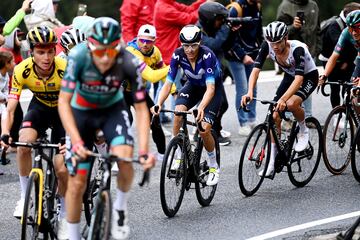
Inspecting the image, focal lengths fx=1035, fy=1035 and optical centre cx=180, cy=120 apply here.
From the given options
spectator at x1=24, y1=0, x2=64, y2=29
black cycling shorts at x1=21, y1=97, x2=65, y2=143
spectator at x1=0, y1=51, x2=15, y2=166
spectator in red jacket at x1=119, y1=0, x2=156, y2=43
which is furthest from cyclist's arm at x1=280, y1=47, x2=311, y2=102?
spectator at x1=24, y1=0, x2=64, y2=29

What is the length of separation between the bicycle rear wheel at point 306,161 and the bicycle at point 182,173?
1218 millimetres

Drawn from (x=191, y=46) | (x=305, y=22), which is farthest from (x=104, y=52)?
(x=305, y=22)

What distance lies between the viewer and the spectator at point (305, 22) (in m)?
15.1

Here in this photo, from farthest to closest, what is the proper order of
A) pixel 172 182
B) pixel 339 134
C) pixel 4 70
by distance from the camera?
pixel 4 70, pixel 339 134, pixel 172 182

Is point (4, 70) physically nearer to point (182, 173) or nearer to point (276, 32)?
point (182, 173)

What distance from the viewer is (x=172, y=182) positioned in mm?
10438

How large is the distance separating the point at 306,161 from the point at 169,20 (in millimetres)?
3551

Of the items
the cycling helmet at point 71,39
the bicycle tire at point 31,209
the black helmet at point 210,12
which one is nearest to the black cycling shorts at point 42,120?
the bicycle tire at point 31,209

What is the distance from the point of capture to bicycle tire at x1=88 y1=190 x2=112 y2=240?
7.94 metres

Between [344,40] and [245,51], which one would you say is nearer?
[344,40]

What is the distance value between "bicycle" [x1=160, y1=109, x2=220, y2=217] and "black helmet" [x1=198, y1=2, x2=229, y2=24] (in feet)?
10.6

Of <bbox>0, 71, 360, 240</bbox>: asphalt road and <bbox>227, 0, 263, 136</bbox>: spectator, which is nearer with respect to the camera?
<bbox>0, 71, 360, 240</bbox>: asphalt road

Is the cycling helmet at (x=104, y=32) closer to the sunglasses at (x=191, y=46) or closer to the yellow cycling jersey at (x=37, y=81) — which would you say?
the yellow cycling jersey at (x=37, y=81)

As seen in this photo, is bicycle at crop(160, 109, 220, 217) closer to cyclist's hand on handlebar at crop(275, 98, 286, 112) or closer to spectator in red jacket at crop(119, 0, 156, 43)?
cyclist's hand on handlebar at crop(275, 98, 286, 112)
